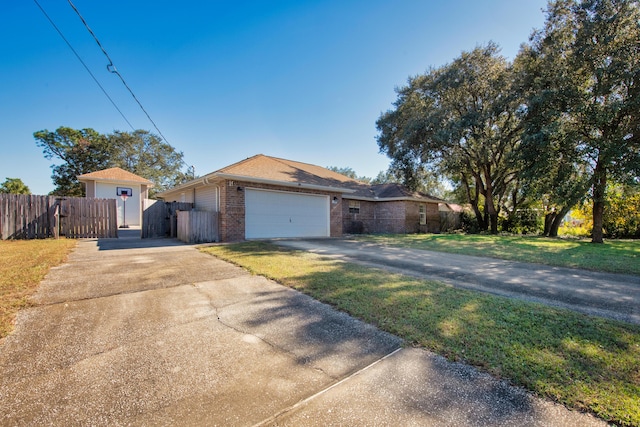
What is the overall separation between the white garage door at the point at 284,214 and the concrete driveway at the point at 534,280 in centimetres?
497

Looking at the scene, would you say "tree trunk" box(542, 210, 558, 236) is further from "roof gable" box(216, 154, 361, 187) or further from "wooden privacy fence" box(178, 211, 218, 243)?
"wooden privacy fence" box(178, 211, 218, 243)

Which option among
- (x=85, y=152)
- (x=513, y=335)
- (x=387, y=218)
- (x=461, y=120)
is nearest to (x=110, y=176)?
(x=85, y=152)

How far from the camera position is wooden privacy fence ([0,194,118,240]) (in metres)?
10.2

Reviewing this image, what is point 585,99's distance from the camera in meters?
12.6

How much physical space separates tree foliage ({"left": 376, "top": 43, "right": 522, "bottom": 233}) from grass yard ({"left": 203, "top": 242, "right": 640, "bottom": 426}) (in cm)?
1427

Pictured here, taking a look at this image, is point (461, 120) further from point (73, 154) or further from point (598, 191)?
point (73, 154)

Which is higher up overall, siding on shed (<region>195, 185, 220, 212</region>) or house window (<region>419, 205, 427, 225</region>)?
siding on shed (<region>195, 185, 220, 212</region>)

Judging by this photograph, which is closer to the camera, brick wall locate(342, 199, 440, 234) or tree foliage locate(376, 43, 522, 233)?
tree foliage locate(376, 43, 522, 233)

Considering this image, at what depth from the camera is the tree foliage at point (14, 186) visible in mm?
37825

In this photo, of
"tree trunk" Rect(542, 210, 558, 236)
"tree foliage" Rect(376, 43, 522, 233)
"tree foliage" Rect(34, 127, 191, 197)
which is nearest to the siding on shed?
"tree foliage" Rect(376, 43, 522, 233)

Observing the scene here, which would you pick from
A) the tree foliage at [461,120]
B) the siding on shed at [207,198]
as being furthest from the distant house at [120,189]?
the tree foliage at [461,120]

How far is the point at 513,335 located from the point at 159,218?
47.3 feet

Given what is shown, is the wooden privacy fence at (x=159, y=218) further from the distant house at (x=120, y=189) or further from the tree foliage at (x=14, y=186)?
the tree foliage at (x=14, y=186)

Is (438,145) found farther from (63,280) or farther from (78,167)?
(78,167)
